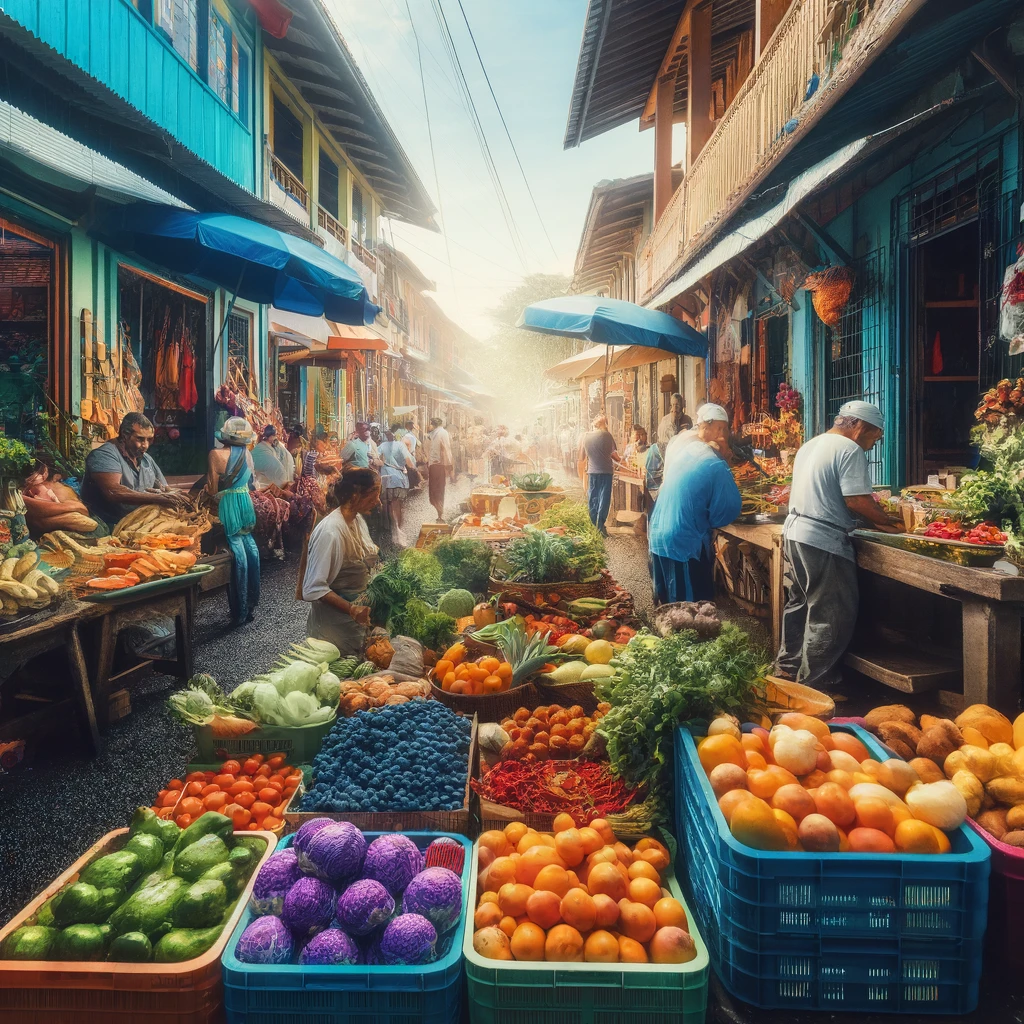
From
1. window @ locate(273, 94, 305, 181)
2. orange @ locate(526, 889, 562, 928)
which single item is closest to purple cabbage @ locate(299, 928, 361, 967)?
orange @ locate(526, 889, 562, 928)

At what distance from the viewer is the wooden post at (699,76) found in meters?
11.0

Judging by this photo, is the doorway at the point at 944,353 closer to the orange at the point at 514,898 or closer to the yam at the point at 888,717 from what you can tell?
the yam at the point at 888,717

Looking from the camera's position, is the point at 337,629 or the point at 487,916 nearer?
the point at 487,916

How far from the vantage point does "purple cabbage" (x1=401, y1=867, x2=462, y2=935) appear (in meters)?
2.11

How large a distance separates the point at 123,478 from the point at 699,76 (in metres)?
10.0

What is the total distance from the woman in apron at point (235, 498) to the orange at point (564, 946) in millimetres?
5847

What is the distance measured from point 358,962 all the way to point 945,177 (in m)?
6.28

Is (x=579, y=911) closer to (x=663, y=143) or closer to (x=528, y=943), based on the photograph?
(x=528, y=943)

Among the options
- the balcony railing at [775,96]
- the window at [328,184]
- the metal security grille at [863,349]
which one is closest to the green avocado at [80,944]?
the balcony railing at [775,96]

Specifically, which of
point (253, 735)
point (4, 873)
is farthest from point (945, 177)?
point (4, 873)

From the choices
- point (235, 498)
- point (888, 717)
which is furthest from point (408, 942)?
point (235, 498)

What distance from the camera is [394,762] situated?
296 centimetres

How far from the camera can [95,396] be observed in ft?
24.0

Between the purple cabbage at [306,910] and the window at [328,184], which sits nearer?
the purple cabbage at [306,910]
